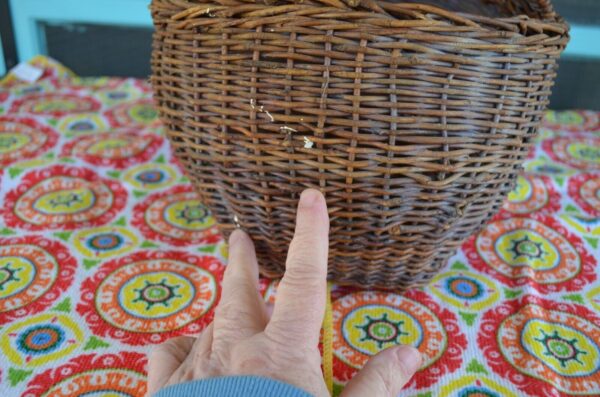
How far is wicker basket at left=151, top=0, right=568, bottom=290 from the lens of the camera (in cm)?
36

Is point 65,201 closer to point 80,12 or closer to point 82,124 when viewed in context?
point 82,124

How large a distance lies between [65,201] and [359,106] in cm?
46

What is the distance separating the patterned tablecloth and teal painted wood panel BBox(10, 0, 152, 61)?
0.44 m

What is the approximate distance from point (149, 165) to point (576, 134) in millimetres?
743

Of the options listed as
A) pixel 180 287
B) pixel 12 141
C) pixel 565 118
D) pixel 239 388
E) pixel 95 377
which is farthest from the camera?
pixel 565 118

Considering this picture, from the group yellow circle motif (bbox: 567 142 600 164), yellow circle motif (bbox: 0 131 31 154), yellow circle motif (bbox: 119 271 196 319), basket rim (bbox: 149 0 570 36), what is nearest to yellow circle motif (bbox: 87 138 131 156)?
yellow circle motif (bbox: 0 131 31 154)

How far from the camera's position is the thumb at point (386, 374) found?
36 centimetres

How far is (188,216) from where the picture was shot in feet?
2.15

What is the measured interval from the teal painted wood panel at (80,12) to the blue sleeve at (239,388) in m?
0.99

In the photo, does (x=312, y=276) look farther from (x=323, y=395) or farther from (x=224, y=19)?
(x=224, y=19)

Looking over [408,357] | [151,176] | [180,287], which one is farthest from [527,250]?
[151,176]

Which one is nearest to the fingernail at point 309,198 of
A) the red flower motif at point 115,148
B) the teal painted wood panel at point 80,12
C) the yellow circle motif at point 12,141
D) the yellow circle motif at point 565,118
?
the red flower motif at point 115,148

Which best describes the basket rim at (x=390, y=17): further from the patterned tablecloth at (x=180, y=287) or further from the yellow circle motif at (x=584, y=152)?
the yellow circle motif at (x=584, y=152)

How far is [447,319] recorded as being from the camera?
502mm
